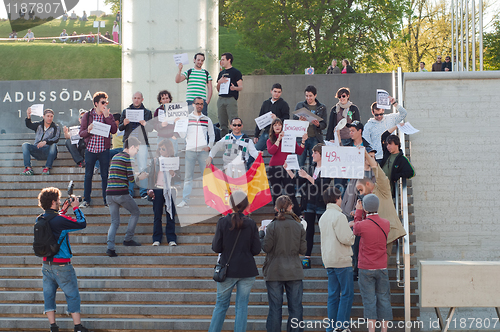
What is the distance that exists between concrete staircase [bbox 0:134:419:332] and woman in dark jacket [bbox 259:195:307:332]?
835 millimetres

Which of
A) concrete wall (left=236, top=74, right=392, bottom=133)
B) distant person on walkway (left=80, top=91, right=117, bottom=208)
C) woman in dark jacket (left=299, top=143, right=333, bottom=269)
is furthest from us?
concrete wall (left=236, top=74, right=392, bottom=133)

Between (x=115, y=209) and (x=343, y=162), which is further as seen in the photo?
(x=115, y=209)

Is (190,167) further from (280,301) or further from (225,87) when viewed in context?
(280,301)

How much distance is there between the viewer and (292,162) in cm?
902

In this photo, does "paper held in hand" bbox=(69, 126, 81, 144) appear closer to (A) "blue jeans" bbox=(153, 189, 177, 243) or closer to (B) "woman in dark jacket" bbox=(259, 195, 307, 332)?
(A) "blue jeans" bbox=(153, 189, 177, 243)

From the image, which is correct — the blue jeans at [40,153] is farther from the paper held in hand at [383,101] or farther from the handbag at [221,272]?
the paper held in hand at [383,101]

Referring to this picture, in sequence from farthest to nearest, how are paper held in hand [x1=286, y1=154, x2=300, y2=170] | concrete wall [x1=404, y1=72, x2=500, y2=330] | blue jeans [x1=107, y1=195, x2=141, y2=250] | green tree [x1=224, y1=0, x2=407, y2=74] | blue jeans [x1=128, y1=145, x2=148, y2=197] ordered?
1. green tree [x1=224, y1=0, x2=407, y2=74]
2. concrete wall [x1=404, y1=72, x2=500, y2=330]
3. blue jeans [x1=128, y1=145, x2=148, y2=197]
4. paper held in hand [x1=286, y1=154, x2=300, y2=170]
5. blue jeans [x1=107, y1=195, x2=141, y2=250]

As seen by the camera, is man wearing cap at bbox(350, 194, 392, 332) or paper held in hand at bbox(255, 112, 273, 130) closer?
man wearing cap at bbox(350, 194, 392, 332)

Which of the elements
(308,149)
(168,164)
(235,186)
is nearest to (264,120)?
(308,149)

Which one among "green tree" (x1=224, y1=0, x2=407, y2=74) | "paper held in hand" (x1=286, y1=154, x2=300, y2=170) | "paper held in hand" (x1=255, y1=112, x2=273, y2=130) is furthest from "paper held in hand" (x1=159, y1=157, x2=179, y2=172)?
"green tree" (x1=224, y1=0, x2=407, y2=74)

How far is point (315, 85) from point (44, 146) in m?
7.38

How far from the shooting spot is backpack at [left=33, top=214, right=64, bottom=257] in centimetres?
685

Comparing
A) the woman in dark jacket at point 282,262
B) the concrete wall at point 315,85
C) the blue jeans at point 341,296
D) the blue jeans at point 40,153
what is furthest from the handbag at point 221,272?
the concrete wall at point 315,85

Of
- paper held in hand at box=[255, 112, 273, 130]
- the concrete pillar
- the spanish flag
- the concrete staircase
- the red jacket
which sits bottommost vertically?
the concrete staircase
